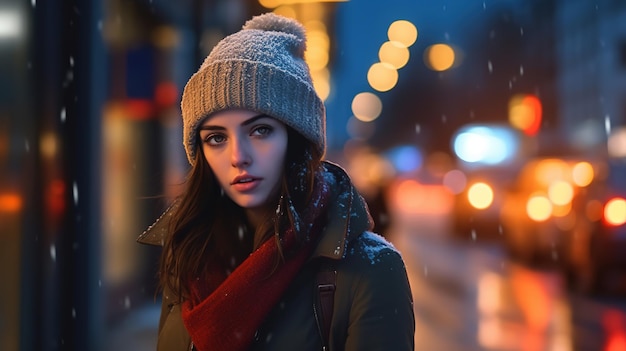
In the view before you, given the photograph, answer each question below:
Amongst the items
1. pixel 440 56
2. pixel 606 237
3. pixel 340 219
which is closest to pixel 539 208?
pixel 606 237

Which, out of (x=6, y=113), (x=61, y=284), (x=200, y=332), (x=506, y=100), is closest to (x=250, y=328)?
(x=200, y=332)

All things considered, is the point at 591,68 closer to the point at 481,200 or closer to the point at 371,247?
the point at 481,200

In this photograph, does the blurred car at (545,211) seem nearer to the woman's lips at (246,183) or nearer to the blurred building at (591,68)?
the woman's lips at (246,183)

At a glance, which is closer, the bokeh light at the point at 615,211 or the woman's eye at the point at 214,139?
the woman's eye at the point at 214,139

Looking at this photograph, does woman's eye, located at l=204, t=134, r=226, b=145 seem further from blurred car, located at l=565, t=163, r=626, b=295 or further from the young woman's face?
blurred car, located at l=565, t=163, r=626, b=295

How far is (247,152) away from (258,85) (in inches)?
7.4

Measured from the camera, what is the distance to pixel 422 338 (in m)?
8.72

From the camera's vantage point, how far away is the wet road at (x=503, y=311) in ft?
27.8

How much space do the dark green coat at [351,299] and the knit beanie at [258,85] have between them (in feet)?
0.99

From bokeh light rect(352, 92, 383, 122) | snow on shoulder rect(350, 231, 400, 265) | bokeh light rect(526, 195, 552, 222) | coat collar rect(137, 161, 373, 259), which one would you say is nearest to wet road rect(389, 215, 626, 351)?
bokeh light rect(526, 195, 552, 222)

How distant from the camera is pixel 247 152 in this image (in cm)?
239

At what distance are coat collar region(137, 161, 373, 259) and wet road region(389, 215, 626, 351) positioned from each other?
→ 5.86 meters

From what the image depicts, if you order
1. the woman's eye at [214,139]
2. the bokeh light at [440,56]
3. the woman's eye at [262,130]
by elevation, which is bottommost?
the woman's eye at [214,139]

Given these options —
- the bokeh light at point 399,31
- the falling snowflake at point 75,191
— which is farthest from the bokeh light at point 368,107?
the falling snowflake at point 75,191
